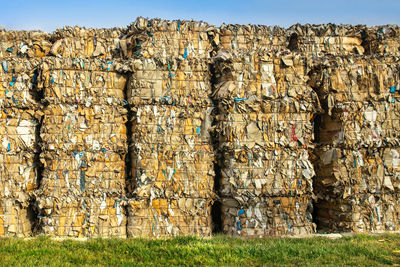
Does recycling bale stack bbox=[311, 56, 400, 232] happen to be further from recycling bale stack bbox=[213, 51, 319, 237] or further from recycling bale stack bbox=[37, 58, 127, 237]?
recycling bale stack bbox=[37, 58, 127, 237]

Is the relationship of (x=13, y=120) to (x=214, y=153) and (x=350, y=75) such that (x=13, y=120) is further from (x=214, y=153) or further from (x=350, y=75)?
(x=350, y=75)

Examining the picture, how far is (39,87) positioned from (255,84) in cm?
342

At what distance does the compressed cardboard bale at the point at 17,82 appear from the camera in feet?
20.5

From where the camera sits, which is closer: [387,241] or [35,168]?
[387,241]

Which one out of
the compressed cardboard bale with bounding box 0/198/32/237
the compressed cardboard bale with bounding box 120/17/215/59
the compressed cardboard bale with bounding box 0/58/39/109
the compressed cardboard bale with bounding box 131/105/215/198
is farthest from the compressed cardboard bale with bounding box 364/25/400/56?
the compressed cardboard bale with bounding box 0/198/32/237

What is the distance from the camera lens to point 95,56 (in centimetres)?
659

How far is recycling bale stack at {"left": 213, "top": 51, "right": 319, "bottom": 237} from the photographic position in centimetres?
618

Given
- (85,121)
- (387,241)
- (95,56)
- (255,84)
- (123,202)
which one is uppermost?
(95,56)

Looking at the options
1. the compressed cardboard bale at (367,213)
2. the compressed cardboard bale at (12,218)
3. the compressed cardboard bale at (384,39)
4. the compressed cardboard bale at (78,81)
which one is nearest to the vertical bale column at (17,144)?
the compressed cardboard bale at (12,218)

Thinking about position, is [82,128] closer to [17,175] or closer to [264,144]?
[17,175]

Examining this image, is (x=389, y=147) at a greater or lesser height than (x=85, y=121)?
lesser

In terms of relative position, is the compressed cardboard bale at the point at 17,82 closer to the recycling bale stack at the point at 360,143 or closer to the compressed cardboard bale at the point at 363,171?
the recycling bale stack at the point at 360,143

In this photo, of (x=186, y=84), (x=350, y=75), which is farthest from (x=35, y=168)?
(x=350, y=75)

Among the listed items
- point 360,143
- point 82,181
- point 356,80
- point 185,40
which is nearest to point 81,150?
point 82,181
